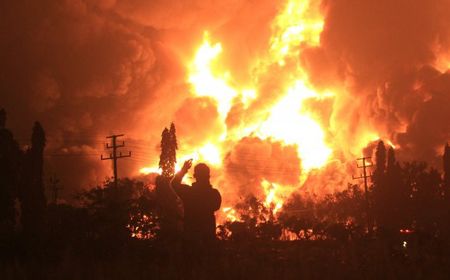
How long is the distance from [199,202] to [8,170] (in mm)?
39610

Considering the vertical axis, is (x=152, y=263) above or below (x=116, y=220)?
below

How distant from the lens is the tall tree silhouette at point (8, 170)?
45.2m

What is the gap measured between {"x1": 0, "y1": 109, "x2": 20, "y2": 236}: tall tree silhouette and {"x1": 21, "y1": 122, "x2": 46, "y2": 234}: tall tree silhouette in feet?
13.1

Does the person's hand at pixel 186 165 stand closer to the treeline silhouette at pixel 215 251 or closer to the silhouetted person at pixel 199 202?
the silhouetted person at pixel 199 202

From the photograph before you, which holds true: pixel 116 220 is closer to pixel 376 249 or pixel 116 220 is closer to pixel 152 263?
pixel 152 263

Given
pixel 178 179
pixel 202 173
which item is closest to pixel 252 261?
pixel 202 173

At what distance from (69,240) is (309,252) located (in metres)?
5.02

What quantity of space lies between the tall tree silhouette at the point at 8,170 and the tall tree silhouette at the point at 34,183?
3988 millimetres

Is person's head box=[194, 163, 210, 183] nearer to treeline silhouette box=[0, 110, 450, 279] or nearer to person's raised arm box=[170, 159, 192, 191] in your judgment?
person's raised arm box=[170, 159, 192, 191]

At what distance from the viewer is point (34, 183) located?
52.8 metres

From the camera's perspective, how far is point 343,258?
30.3 ft

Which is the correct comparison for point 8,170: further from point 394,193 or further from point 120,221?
point 394,193

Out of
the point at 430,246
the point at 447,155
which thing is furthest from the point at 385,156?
the point at 430,246

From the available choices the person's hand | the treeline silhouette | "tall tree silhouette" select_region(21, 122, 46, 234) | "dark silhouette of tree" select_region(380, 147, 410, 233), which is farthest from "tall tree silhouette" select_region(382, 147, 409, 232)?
the person's hand
